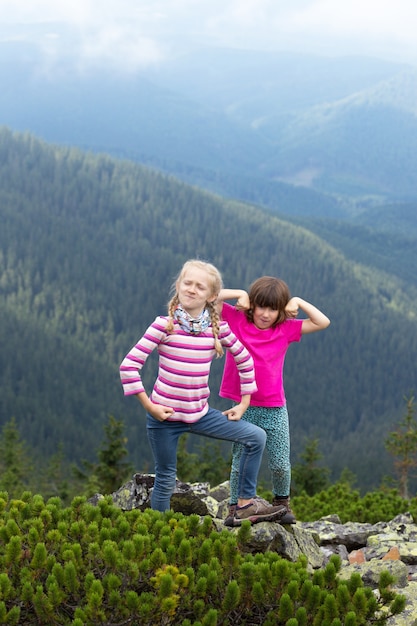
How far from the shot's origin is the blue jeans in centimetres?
945

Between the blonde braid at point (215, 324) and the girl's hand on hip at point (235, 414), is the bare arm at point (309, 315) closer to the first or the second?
the blonde braid at point (215, 324)

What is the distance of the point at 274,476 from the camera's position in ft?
35.5

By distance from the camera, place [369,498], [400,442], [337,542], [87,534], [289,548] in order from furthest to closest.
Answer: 1. [400,442]
2. [369,498]
3. [337,542]
4. [289,548]
5. [87,534]

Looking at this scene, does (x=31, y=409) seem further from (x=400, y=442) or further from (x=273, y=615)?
(x=273, y=615)

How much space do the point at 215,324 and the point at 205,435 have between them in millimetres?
1441

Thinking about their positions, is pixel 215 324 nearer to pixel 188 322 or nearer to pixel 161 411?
pixel 188 322

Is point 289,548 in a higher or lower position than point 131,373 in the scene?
lower

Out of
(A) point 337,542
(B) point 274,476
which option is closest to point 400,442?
(A) point 337,542

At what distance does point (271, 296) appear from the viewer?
33.3ft

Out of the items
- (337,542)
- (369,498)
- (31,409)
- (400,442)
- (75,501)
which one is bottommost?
(31,409)

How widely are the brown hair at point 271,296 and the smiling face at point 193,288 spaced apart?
100cm

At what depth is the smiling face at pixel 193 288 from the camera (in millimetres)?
9320

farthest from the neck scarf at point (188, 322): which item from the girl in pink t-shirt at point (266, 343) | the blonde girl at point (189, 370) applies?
the girl in pink t-shirt at point (266, 343)

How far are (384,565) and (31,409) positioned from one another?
597ft
